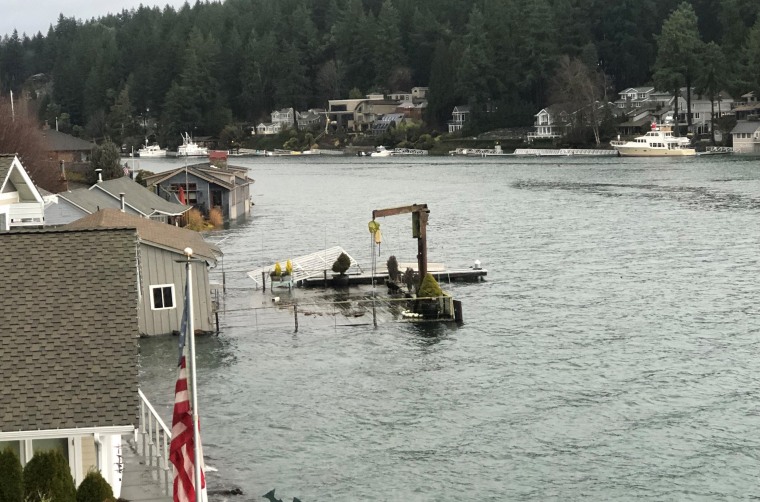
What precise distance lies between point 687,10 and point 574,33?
20.6 metres

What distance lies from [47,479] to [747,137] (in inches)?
5275

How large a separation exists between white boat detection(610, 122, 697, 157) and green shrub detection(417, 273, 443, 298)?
106 metres

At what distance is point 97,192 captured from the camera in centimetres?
5588

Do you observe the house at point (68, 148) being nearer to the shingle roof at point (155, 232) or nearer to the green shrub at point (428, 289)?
the shingle roof at point (155, 232)

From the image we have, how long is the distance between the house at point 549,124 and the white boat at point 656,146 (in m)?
13.6

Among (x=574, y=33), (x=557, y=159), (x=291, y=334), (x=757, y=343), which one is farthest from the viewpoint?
(x=574, y=33)

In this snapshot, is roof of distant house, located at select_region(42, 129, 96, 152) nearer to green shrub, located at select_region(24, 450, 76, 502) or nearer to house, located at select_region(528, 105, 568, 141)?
house, located at select_region(528, 105, 568, 141)

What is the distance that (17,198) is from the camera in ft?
101

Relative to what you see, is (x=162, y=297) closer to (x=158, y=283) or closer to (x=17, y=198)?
(x=158, y=283)

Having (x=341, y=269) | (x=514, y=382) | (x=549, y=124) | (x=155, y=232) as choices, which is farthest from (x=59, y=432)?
(x=549, y=124)

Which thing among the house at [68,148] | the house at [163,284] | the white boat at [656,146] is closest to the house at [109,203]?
the house at [163,284]

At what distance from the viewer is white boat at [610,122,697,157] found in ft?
468

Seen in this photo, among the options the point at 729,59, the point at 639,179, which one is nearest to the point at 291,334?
the point at 639,179

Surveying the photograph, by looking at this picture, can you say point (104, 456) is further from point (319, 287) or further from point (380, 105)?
point (380, 105)
